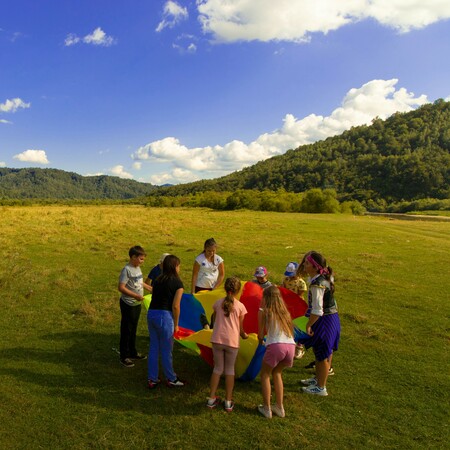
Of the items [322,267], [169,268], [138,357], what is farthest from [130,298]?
[322,267]

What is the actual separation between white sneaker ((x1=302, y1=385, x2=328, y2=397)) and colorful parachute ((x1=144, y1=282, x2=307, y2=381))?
0.94m

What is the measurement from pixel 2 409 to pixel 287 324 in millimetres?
4614

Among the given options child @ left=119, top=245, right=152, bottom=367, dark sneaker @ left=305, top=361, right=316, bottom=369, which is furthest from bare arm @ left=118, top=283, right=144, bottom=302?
dark sneaker @ left=305, top=361, right=316, bottom=369

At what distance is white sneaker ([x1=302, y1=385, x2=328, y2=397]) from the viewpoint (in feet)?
21.0

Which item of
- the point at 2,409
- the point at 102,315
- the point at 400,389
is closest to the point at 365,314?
the point at 400,389

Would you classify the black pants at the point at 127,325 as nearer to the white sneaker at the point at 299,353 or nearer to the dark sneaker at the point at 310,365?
the white sneaker at the point at 299,353

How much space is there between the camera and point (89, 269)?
1614 centimetres

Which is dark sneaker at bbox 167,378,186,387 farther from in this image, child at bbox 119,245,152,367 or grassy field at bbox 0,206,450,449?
child at bbox 119,245,152,367

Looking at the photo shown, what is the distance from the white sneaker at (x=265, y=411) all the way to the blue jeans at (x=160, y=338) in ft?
5.32

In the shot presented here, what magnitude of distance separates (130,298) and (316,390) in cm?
387

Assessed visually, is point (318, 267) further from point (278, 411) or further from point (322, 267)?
point (278, 411)

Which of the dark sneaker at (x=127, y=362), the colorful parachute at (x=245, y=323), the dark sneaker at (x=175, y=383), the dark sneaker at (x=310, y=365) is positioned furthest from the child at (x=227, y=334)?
the dark sneaker at (x=310, y=365)

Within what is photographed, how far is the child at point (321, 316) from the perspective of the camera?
589cm

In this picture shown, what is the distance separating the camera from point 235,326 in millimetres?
5699
